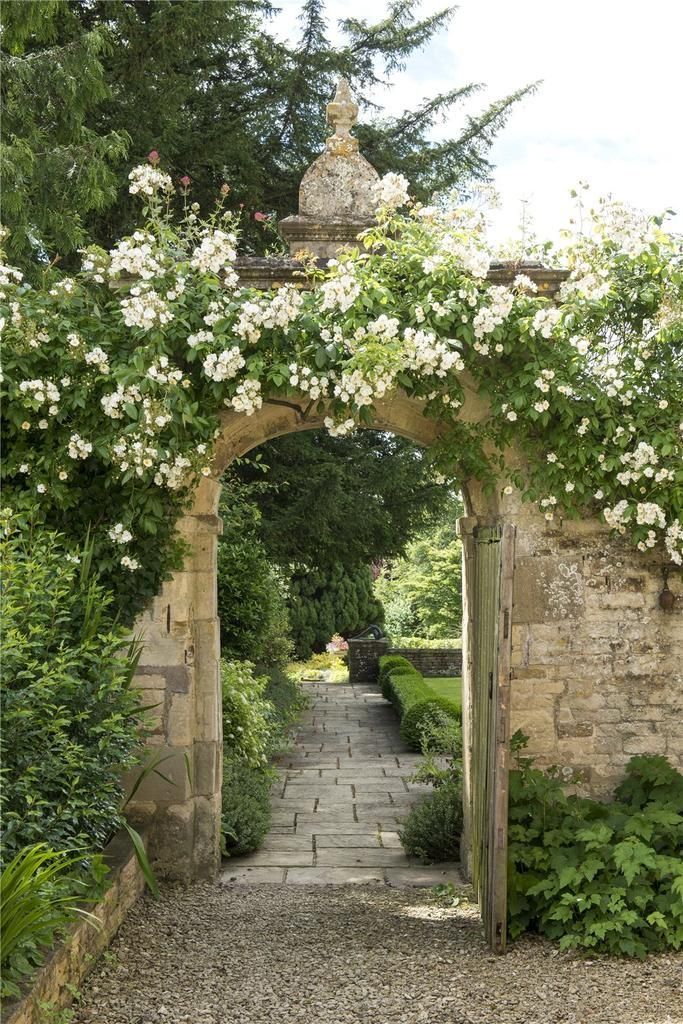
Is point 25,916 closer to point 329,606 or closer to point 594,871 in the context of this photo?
point 594,871

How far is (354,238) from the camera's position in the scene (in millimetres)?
5691

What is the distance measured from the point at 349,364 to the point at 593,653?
2.12 m

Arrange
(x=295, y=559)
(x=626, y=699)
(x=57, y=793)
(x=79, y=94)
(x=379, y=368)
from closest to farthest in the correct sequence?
(x=57, y=793) < (x=379, y=368) < (x=626, y=699) < (x=79, y=94) < (x=295, y=559)

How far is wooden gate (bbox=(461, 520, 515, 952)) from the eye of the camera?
445 centimetres

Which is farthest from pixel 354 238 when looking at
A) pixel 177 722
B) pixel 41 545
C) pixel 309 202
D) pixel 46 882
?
pixel 46 882

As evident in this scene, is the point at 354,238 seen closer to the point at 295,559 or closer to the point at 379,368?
the point at 379,368

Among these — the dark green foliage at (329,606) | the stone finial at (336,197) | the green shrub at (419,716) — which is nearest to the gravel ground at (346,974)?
the stone finial at (336,197)

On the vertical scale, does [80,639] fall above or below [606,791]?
above

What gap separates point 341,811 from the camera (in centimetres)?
773

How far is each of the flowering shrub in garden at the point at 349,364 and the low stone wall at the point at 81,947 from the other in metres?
1.37

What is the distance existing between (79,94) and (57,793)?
4.76 m

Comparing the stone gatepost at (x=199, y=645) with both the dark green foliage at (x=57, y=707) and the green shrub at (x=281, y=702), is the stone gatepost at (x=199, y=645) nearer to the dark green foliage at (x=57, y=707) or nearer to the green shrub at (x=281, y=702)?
the dark green foliage at (x=57, y=707)

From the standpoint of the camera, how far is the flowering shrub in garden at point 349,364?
495 cm

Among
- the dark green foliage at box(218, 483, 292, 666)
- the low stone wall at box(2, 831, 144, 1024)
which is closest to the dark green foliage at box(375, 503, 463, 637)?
the dark green foliage at box(218, 483, 292, 666)
